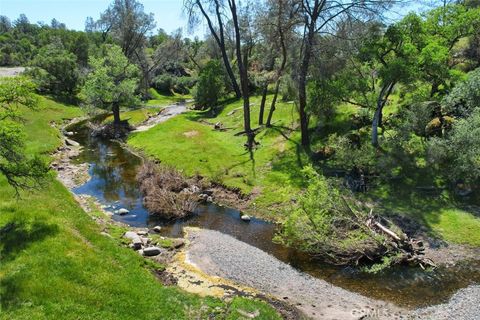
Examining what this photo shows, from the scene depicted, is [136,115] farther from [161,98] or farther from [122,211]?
[122,211]

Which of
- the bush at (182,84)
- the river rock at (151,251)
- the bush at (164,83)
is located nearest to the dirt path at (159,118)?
the bush at (164,83)

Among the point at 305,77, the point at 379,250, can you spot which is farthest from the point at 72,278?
the point at 305,77

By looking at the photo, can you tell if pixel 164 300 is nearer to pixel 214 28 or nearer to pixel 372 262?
pixel 372 262

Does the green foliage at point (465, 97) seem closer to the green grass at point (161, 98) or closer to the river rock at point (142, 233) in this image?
the river rock at point (142, 233)

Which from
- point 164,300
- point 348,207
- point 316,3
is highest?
point 316,3

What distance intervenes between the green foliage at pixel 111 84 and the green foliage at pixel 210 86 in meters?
12.6

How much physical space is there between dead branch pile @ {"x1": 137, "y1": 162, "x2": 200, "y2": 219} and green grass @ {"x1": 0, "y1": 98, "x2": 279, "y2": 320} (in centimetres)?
718

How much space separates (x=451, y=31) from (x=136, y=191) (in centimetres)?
3402

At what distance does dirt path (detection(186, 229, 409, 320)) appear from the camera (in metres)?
18.3

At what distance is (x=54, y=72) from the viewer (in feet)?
248

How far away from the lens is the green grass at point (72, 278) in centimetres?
1500

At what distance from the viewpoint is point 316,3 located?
113 feet

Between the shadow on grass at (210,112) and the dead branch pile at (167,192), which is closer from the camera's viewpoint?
the dead branch pile at (167,192)

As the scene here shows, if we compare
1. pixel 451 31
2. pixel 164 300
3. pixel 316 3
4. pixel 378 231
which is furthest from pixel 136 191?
pixel 451 31
